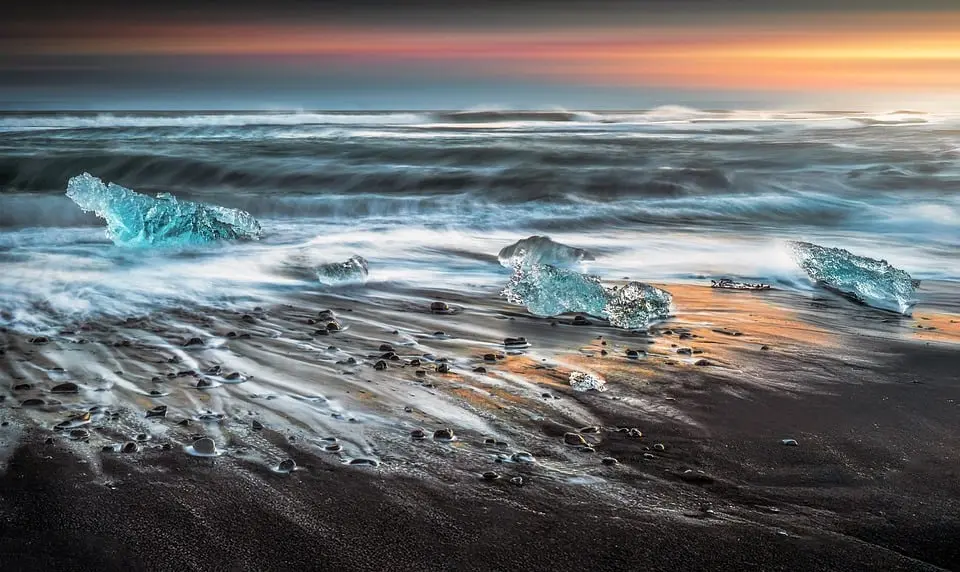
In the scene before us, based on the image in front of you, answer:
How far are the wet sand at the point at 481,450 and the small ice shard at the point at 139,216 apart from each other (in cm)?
372

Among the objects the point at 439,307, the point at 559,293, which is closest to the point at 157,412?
the point at 439,307

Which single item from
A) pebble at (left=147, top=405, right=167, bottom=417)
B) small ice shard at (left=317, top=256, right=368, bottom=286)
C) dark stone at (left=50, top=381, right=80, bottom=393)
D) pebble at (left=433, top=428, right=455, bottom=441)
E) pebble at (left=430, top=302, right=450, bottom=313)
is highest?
small ice shard at (left=317, top=256, right=368, bottom=286)

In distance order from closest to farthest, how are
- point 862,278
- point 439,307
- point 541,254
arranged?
point 439,307
point 862,278
point 541,254

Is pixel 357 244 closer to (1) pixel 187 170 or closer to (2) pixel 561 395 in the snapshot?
(2) pixel 561 395

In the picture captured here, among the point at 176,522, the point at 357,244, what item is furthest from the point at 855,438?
the point at 357,244

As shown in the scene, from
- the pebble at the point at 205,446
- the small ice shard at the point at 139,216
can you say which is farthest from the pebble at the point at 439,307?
the small ice shard at the point at 139,216

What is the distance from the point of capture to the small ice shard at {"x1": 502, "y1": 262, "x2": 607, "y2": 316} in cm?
588

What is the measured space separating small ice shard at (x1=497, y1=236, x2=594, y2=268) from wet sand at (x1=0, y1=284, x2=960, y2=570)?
8.16 ft

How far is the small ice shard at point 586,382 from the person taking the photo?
13.9ft

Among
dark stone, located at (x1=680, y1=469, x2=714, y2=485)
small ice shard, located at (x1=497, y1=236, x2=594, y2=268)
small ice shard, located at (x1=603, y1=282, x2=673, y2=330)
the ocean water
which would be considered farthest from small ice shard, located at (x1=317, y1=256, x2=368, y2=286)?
dark stone, located at (x1=680, y1=469, x2=714, y2=485)

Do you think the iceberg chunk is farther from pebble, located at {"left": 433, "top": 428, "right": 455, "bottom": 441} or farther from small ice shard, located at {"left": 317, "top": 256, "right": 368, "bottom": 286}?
pebble, located at {"left": 433, "top": 428, "right": 455, "bottom": 441}

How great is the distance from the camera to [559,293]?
5.96 meters

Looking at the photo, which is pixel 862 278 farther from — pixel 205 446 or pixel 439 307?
pixel 205 446

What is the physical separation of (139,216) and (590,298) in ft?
18.4
